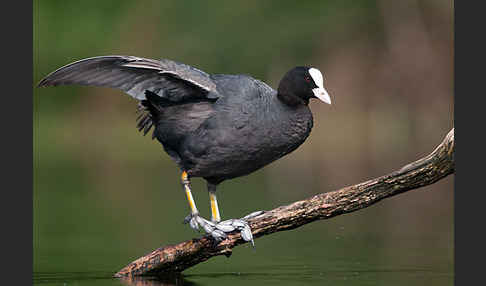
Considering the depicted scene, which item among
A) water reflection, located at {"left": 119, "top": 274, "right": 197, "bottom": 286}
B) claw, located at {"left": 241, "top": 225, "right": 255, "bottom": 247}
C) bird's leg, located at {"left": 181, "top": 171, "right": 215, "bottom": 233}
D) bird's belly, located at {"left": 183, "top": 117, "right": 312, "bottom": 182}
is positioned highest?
bird's belly, located at {"left": 183, "top": 117, "right": 312, "bottom": 182}

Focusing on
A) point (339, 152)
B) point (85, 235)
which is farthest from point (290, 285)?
point (339, 152)

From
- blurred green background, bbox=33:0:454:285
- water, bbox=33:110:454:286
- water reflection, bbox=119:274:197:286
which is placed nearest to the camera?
water reflection, bbox=119:274:197:286

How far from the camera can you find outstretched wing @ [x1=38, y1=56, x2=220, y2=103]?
6.86 metres

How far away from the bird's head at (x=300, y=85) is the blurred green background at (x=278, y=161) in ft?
4.92

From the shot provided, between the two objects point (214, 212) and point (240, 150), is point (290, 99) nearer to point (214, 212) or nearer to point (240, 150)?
point (240, 150)

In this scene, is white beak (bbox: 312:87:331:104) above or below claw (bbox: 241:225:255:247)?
above

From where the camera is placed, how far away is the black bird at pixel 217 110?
693 cm

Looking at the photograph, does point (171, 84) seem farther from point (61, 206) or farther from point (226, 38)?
point (226, 38)

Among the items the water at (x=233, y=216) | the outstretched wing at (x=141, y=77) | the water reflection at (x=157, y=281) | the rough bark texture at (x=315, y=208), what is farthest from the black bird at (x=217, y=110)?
the water at (x=233, y=216)

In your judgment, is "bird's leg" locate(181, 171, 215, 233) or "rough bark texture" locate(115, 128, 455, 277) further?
"bird's leg" locate(181, 171, 215, 233)

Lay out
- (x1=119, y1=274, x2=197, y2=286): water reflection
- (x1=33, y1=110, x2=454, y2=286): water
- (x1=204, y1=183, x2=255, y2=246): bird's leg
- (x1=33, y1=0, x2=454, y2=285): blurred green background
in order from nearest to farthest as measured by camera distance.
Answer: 1. (x1=119, y1=274, x2=197, y2=286): water reflection
2. (x1=204, y1=183, x2=255, y2=246): bird's leg
3. (x1=33, y1=110, x2=454, y2=286): water
4. (x1=33, y1=0, x2=454, y2=285): blurred green background

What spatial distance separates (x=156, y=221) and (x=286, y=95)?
3.69m

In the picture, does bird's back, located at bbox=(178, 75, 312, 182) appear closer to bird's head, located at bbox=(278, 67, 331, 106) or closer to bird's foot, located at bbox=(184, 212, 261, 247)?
bird's head, located at bbox=(278, 67, 331, 106)

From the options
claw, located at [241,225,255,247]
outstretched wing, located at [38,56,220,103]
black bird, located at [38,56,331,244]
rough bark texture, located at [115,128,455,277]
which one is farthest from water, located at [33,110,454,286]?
outstretched wing, located at [38,56,220,103]
